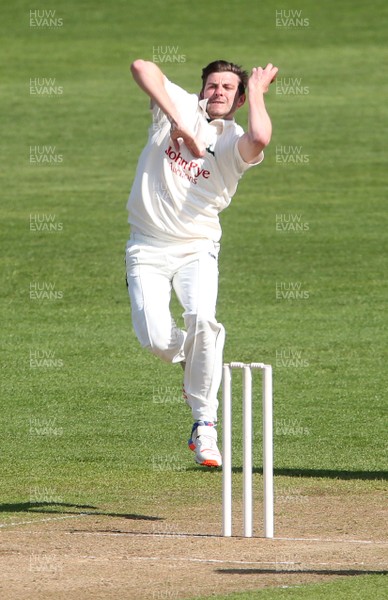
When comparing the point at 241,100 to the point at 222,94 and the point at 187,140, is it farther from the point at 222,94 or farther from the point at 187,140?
the point at 187,140

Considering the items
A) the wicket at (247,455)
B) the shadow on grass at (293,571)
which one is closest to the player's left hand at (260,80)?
the wicket at (247,455)

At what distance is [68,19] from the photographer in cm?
4888

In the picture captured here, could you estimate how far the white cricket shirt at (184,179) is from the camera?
32.8 ft

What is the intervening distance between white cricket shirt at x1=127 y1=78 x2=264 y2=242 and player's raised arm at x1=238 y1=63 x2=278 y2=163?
97 millimetres

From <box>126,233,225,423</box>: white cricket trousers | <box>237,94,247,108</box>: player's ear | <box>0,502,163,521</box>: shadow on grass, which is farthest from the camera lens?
<box>237,94,247,108</box>: player's ear

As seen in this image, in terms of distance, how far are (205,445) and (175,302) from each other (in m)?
10.2

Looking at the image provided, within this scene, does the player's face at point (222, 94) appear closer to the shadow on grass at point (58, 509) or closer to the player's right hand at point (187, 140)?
the player's right hand at point (187, 140)

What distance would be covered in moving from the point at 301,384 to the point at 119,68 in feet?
95.9

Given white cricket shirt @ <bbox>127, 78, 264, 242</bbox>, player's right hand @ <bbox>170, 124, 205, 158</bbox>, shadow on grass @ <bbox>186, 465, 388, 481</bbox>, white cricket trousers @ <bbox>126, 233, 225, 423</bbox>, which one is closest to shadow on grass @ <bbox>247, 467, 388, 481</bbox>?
shadow on grass @ <bbox>186, 465, 388, 481</bbox>

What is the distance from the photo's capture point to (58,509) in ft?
33.1

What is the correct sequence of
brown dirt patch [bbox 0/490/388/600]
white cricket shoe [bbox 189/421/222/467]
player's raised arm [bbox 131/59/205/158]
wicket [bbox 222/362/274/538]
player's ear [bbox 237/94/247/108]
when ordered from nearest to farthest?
brown dirt patch [bbox 0/490/388/600], wicket [bbox 222/362/274/538], player's raised arm [bbox 131/59/205/158], white cricket shoe [bbox 189/421/222/467], player's ear [bbox 237/94/247/108]

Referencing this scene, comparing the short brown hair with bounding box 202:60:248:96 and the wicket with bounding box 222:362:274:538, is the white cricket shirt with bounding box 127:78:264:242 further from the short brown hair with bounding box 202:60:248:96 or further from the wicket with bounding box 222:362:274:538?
the wicket with bounding box 222:362:274:538

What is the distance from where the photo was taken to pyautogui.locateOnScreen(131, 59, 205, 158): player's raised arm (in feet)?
31.3

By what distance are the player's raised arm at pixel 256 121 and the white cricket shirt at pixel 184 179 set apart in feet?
0.32
